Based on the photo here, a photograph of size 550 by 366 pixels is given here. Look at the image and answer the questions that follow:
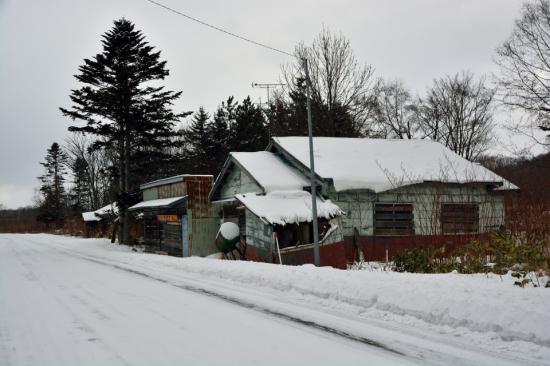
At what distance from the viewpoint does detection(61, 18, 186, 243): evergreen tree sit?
29859 millimetres

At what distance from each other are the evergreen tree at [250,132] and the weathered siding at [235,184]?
22.7 m

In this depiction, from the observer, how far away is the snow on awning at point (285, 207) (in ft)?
51.3

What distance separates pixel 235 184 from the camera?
71.9 ft

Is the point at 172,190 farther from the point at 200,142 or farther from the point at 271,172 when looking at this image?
the point at 200,142

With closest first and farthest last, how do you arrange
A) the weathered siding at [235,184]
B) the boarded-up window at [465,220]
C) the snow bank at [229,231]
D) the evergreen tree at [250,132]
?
1. the boarded-up window at [465,220]
2. the snow bank at [229,231]
3. the weathered siding at [235,184]
4. the evergreen tree at [250,132]

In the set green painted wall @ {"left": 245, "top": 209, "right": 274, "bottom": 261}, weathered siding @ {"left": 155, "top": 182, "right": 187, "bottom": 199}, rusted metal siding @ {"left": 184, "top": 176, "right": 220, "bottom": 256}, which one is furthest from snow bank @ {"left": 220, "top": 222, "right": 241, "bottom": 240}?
weathered siding @ {"left": 155, "top": 182, "right": 187, "bottom": 199}

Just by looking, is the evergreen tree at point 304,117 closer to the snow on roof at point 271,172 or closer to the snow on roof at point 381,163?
the snow on roof at point 381,163

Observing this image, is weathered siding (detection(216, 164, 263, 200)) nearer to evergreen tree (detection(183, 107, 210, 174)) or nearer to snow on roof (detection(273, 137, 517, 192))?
snow on roof (detection(273, 137, 517, 192))

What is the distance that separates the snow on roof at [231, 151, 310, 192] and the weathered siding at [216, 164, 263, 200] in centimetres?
57

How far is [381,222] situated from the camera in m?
19.6

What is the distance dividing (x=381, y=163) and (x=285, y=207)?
23.5 feet

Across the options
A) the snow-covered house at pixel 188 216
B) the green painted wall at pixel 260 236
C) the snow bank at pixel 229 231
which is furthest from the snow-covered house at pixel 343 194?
the snow-covered house at pixel 188 216

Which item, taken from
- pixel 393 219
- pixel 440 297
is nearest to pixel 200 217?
pixel 393 219

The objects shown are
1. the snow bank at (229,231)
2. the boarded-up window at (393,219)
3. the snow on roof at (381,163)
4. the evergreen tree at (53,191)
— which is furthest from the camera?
the evergreen tree at (53,191)
